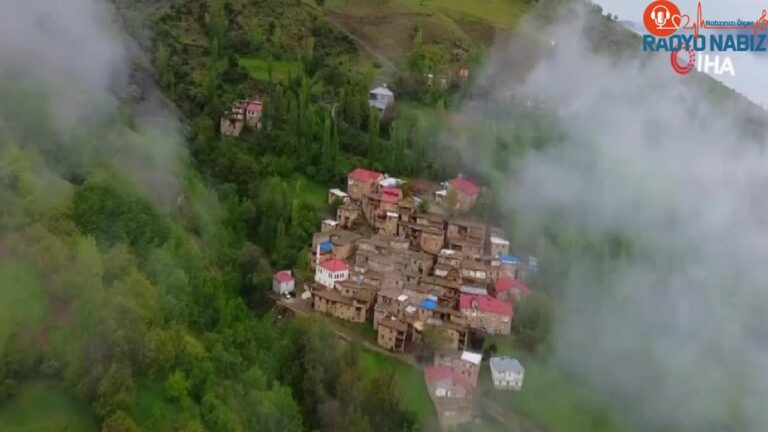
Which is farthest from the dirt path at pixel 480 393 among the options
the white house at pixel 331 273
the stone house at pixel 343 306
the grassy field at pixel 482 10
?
the grassy field at pixel 482 10

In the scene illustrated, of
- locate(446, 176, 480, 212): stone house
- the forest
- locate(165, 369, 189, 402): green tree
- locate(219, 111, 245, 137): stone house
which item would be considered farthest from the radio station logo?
locate(165, 369, 189, 402): green tree

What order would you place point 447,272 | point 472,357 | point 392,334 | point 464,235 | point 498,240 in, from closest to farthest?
point 472,357 → point 392,334 → point 447,272 → point 498,240 → point 464,235

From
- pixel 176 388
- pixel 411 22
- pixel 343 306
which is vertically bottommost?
pixel 343 306

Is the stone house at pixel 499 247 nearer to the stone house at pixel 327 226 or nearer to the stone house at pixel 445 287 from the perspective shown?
the stone house at pixel 445 287

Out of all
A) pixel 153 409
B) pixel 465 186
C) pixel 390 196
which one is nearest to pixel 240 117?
pixel 390 196

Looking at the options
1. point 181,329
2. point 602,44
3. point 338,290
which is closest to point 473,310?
point 338,290

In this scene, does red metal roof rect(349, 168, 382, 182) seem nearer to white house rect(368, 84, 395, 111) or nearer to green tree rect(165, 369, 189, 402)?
white house rect(368, 84, 395, 111)

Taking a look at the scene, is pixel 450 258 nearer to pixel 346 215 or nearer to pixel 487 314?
pixel 487 314
